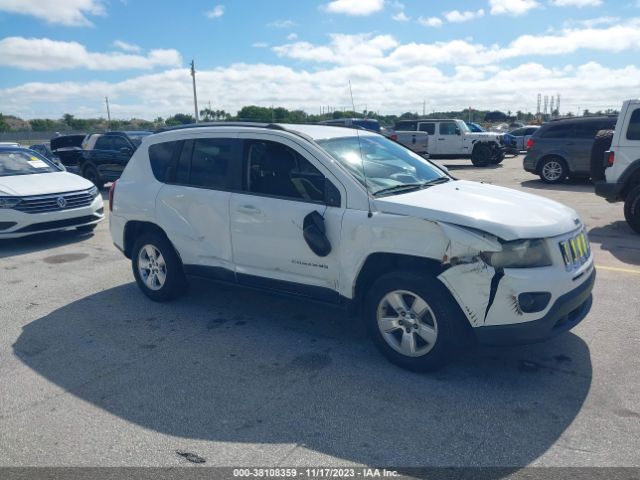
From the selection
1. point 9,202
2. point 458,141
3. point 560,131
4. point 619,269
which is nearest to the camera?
point 619,269

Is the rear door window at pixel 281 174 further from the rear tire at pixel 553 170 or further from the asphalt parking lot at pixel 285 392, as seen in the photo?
the rear tire at pixel 553 170

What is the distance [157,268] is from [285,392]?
255 centimetres

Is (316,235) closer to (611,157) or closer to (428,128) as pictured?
(611,157)

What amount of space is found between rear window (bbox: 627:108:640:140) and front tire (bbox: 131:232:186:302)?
7.33 m

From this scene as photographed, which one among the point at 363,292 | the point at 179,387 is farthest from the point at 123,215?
the point at 363,292

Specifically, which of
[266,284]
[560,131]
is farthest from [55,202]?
[560,131]

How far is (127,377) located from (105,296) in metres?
2.30

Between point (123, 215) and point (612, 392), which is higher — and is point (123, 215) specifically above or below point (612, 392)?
above

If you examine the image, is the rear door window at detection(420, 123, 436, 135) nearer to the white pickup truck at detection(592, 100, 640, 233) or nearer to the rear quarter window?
the white pickup truck at detection(592, 100, 640, 233)

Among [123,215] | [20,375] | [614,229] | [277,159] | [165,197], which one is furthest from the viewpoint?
[614,229]

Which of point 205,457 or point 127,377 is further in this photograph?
point 127,377

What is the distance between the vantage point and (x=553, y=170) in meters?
15.1

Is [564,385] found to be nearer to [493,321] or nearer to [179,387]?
[493,321]

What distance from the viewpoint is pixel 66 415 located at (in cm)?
361
